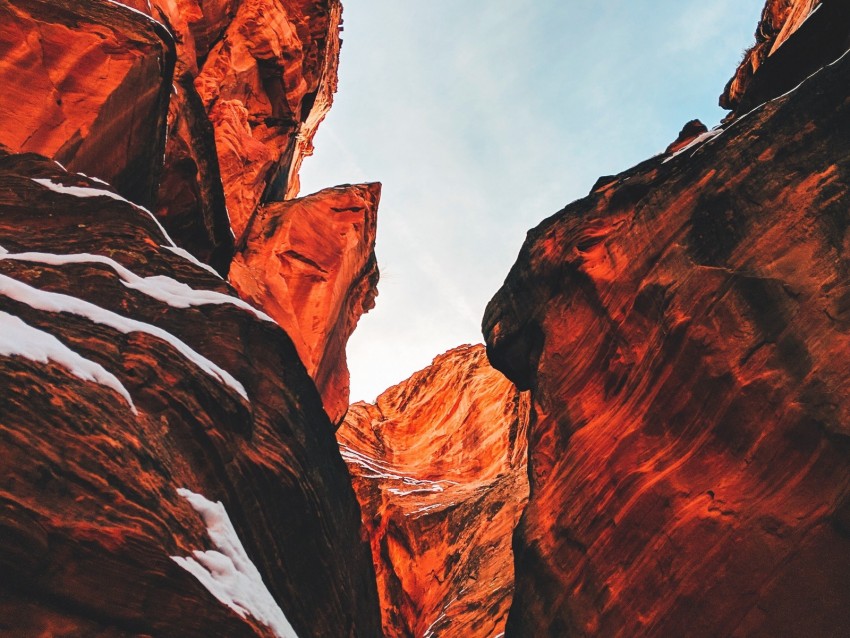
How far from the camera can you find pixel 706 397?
15703 mm

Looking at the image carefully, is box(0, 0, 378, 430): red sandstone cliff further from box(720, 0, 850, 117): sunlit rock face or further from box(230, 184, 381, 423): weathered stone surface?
box(720, 0, 850, 117): sunlit rock face

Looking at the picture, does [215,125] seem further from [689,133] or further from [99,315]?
[99,315]

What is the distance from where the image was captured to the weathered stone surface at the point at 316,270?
83.4 ft

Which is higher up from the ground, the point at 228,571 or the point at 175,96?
the point at 175,96

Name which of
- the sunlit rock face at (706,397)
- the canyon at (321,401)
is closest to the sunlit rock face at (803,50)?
the canyon at (321,401)

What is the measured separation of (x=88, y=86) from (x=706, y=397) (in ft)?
47.7

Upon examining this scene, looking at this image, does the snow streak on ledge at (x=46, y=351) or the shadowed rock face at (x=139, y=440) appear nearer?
the shadowed rock face at (x=139, y=440)

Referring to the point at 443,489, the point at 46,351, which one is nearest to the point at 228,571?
the point at 46,351

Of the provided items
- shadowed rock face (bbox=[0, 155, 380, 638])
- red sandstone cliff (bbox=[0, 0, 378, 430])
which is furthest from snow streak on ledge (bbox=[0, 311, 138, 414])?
red sandstone cliff (bbox=[0, 0, 378, 430])

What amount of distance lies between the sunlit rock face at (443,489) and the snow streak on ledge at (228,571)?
13308 millimetres

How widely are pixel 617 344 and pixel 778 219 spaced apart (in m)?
4.50

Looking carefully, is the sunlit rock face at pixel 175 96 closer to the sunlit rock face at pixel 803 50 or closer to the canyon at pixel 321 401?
the canyon at pixel 321 401

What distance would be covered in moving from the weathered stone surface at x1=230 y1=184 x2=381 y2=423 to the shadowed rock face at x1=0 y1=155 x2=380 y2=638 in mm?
9270

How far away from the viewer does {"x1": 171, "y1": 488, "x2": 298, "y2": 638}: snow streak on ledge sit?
30.7ft
